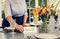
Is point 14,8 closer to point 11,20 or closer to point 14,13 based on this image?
point 14,13

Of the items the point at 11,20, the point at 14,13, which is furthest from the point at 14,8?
the point at 11,20

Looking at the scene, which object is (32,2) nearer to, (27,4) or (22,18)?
(27,4)

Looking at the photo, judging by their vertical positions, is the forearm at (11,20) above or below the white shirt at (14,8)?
below

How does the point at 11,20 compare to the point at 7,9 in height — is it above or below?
below

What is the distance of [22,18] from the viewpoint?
2.67 m

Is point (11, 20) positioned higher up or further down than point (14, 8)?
further down

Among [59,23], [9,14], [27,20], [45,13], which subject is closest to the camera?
[45,13]

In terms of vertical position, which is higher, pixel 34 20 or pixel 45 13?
pixel 45 13

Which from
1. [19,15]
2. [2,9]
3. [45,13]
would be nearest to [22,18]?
[19,15]

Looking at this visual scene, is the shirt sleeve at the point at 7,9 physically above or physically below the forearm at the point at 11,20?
above

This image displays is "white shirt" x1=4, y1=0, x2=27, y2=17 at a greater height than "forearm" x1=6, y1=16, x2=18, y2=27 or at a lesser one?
greater

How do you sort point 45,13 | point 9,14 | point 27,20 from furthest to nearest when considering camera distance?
point 27,20
point 9,14
point 45,13

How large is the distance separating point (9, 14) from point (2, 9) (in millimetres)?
315

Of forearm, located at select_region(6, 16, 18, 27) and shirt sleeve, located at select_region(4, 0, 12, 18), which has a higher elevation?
shirt sleeve, located at select_region(4, 0, 12, 18)
